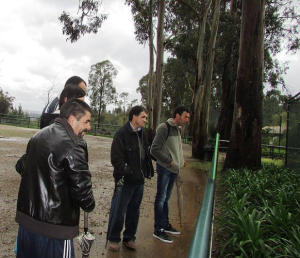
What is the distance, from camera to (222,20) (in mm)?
18125

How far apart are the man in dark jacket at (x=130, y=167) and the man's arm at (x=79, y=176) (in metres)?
1.56

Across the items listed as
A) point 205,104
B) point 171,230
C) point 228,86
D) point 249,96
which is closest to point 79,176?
point 171,230

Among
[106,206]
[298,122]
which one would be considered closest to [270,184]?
[106,206]

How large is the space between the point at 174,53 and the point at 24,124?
18683 millimetres

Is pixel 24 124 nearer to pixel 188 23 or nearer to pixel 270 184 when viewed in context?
pixel 188 23

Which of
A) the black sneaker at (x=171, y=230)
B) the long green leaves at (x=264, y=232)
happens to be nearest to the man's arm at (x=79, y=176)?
the long green leaves at (x=264, y=232)

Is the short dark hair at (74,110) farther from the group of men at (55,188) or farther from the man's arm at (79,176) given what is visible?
the man's arm at (79,176)

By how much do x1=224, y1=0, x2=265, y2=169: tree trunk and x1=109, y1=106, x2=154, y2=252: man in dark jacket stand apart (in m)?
5.75

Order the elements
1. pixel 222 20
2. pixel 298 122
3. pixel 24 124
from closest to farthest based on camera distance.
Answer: pixel 298 122 < pixel 222 20 < pixel 24 124

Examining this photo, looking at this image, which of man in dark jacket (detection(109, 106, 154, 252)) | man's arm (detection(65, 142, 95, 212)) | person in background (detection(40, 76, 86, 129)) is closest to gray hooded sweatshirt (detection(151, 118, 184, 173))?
man in dark jacket (detection(109, 106, 154, 252))

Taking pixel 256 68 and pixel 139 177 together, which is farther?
pixel 256 68

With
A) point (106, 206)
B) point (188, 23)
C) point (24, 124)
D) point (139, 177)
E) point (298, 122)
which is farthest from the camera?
point (24, 124)

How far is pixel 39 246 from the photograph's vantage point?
196 cm

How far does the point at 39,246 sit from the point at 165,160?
2487 millimetres
